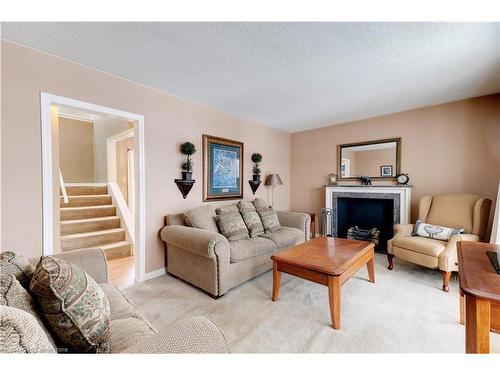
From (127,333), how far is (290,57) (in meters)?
2.32

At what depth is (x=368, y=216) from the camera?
13.2 feet

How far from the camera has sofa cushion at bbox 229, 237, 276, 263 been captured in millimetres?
2377

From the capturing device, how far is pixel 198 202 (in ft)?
10.7

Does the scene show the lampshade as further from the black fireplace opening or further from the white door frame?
the white door frame

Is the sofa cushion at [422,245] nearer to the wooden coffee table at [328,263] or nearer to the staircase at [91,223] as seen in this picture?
the wooden coffee table at [328,263]

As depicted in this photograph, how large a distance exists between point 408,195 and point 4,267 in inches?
172

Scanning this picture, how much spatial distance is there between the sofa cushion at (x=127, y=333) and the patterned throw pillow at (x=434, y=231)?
10.6ft

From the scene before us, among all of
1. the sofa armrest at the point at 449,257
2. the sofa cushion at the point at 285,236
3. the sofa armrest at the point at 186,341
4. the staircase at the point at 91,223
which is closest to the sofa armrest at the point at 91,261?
the sofa armrest at the point at 186,341

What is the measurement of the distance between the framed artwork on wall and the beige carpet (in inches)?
55.4

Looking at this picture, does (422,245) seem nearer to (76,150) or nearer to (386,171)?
(386,171)

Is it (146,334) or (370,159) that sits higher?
(370,159)

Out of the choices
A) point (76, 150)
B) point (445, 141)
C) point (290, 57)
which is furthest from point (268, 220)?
point (76, 150)

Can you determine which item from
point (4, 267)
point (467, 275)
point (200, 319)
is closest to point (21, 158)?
point (4, 267)

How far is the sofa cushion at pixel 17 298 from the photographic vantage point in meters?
0.77
